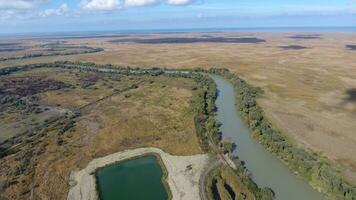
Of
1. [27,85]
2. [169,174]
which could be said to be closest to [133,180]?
[169,174]

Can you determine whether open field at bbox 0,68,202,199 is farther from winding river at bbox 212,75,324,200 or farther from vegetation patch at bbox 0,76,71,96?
winding river at bbox 212,75,324,200

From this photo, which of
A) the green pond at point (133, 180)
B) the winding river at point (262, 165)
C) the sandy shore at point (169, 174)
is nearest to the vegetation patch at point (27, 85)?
the sandy shore at point (169, 174)

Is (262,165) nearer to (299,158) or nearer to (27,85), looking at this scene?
(299,158)

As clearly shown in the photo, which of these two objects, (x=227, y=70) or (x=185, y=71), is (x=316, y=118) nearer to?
(x=227, y=70)

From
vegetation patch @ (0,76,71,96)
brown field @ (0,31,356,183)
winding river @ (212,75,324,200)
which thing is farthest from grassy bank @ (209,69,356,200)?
vegetation patch @ (0,76,71,96)

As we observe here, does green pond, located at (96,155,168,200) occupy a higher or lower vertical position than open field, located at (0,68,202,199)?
lower

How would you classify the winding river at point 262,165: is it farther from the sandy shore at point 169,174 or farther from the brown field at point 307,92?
the sandy shore at point 169,174

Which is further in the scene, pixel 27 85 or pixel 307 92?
pixel 27 85

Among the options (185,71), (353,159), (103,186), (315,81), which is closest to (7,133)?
(103,186)

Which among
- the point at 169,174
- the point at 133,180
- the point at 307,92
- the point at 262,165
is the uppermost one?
the point at 307,92
